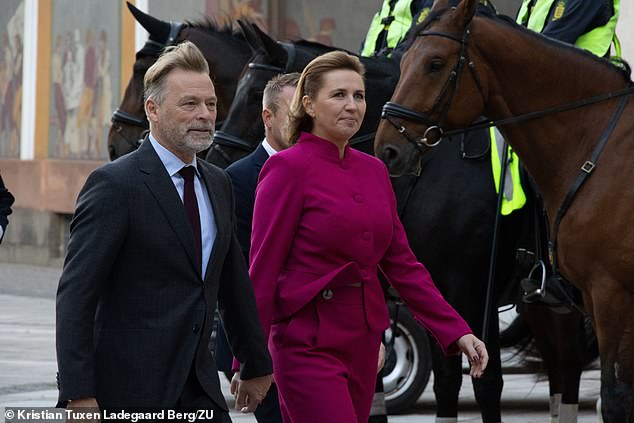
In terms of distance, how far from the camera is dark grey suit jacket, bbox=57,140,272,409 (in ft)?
13.7

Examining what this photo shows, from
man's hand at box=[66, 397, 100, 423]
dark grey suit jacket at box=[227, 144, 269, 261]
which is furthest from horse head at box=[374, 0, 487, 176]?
man's hand at box=[66, 397, 100, 423]

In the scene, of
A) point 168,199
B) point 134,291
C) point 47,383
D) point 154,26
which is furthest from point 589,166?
point 47,383

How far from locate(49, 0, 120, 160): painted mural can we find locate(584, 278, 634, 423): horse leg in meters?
14.7

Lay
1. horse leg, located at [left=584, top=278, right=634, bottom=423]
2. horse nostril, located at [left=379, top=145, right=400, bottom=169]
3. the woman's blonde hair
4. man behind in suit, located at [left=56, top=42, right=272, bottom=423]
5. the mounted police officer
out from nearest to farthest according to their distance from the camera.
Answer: man behind in suit, located at [left=56, top=42, right=272, bottom=423] → the woman's blonde hair → horse leg, located at [left=584, top=278, right=634, bottom=423] → horse nostril, located at [left=379, top=145, right=400, bottom=169] → the mounted police officer

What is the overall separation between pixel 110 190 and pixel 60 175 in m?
17.4

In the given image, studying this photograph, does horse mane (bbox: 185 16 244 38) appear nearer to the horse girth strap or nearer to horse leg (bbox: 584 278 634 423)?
the horse girth strap

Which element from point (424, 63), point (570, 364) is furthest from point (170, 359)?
point (570, 364)

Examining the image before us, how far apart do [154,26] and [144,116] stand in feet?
2.20

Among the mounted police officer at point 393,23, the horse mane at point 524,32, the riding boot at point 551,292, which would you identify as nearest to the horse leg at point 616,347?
the riding boot at point 551,292

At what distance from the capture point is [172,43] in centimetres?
1022

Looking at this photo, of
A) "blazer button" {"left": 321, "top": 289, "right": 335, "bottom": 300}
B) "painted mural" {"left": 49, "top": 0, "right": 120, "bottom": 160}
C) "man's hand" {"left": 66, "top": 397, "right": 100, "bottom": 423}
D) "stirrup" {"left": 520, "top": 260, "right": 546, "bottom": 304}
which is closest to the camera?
"man's hand" {"left": 66, "top": 397, "right": 100, "bottom": 423}

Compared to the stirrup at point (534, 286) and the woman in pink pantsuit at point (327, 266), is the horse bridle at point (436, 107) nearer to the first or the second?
the stirrup at point (534, 286)

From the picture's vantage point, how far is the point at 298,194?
5.14m

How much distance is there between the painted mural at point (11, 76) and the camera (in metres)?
22.9
